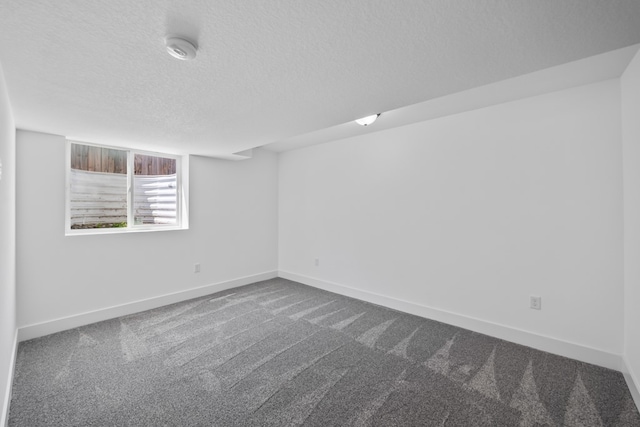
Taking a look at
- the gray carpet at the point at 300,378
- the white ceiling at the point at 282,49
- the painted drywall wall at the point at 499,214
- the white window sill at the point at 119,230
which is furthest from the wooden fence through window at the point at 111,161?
the painted drywall wall at the point at 499,214

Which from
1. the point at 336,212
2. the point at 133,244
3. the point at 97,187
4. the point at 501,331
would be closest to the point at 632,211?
the point at 501,331

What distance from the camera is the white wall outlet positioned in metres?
2.52

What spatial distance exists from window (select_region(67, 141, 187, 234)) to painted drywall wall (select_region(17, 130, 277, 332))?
206 millimetres

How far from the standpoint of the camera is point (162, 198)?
380cm

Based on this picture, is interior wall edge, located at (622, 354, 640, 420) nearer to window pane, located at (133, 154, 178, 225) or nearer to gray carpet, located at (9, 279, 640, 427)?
gray carpet, located at (9, 279, 640, 427)

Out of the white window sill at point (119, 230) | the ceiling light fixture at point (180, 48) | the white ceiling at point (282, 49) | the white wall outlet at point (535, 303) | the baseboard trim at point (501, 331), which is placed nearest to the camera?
the white ceiling at point (282, 49)

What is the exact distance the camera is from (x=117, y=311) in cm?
318

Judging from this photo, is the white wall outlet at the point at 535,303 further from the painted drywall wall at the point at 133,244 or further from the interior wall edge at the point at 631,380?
the painted drywall wall at the point at 133,244

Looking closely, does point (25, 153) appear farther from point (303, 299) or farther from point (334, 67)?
point (303, 299)

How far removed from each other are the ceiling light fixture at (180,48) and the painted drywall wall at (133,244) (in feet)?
8.49

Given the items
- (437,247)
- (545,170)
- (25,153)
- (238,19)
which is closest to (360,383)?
(437,247)

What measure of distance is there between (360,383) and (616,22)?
2.45 meters

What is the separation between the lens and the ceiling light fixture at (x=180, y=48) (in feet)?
3.89

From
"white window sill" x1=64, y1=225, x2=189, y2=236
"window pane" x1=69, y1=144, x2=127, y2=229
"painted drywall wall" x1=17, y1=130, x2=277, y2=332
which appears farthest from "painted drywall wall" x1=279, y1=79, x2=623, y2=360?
"window pane" x1=69, y1=144, x2=127, y2=229
